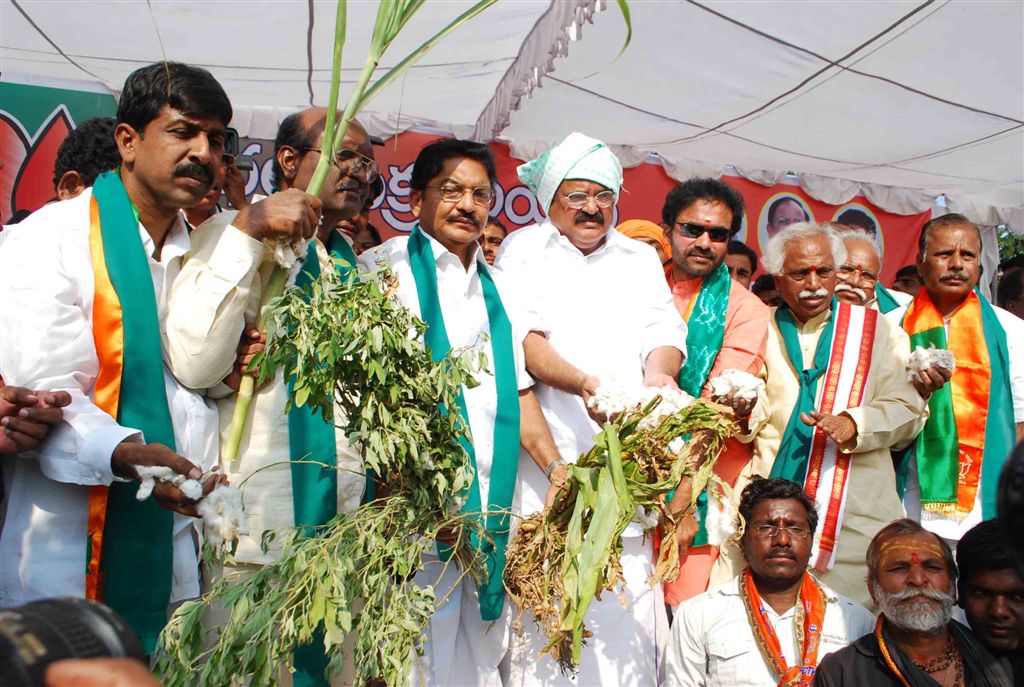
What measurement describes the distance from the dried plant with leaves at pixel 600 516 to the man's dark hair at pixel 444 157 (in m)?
1.08

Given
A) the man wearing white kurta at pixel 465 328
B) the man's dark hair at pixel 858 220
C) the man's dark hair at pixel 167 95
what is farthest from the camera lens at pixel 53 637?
the man's dark hair at pixel 858 220

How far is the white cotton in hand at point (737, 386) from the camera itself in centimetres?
310

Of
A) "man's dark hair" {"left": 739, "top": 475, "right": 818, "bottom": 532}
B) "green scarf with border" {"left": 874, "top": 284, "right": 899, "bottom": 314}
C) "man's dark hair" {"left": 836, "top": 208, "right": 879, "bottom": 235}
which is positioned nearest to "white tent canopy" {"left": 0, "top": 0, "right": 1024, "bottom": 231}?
"man's dark hair" {"left": 836, "top": 208, "right": 879, "bottom": 235}

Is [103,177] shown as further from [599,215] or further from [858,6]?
[858,6]

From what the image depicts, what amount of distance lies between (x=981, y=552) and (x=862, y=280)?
149 cm

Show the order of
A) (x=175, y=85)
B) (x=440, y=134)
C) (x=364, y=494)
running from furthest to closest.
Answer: (x=440, y=134) < (x=364, y=494) < (x=175, y=85)

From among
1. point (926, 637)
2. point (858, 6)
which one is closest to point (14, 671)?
point (926, 637)

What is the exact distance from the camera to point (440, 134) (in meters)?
6.16

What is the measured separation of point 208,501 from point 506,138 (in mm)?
4557

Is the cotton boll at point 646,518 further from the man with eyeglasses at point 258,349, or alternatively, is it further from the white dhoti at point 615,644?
the man with eyeglasses at point 258,349

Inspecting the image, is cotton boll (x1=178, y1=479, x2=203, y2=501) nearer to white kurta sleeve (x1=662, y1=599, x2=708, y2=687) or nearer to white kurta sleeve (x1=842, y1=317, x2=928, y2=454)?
white kurta sleeve (x1=662, y1=599, x2=708, y2=687)

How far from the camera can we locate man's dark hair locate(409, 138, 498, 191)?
314 cm

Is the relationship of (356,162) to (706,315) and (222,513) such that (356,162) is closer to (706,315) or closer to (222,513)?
(222,513)

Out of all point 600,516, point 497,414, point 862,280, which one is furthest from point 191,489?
point 862,280
